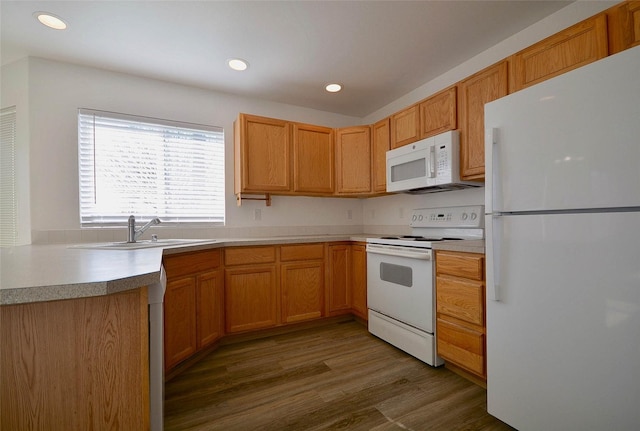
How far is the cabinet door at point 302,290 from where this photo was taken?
9.12 ft

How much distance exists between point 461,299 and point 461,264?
0.23 metres

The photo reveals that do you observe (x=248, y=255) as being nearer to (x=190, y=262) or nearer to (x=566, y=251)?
(x=190, y=262)

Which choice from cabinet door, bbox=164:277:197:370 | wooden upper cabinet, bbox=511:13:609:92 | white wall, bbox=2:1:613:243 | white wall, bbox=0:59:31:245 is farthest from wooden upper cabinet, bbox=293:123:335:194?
white wall, bbox=0:59:31:245

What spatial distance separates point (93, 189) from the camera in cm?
253

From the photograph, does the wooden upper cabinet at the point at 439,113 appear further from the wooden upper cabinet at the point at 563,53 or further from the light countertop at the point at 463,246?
the light countertop at the point at 463,246

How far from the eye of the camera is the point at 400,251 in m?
2.33

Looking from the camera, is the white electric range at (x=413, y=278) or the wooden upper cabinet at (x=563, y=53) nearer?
the wooden upper cabinet at (x=563, y=53)

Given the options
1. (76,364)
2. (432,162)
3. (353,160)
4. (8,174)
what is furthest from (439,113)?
(8,174)

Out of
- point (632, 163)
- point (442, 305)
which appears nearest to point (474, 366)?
point (442, 305)

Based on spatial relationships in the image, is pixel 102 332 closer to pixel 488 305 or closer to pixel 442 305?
pixel 488 305

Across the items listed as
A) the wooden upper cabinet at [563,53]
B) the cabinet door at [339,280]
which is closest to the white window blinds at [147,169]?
the cabinet door at [339,280]

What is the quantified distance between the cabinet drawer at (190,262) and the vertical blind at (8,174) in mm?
1632

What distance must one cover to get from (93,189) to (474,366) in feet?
10.9

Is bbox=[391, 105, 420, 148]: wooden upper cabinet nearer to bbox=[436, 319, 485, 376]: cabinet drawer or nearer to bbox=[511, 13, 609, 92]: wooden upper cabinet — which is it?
bbox=[511, 13, 609, 92]: wooden upper cabinet
